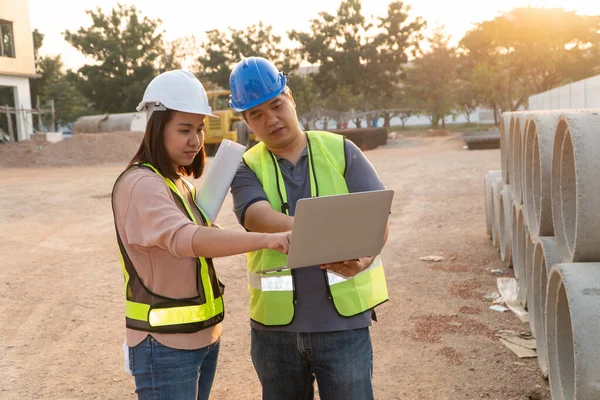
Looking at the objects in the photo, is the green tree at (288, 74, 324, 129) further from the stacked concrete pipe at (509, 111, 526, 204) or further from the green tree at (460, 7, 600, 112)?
the stacked concrete pipe at (509, 111, 526, 204)

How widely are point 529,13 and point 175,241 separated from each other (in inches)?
1671

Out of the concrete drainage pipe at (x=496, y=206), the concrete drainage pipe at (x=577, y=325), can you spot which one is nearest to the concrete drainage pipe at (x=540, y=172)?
the concrete drainage pipe at (x=577, y=325)

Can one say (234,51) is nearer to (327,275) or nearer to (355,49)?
(355,49)

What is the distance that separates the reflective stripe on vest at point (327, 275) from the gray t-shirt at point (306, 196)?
24 millimetres

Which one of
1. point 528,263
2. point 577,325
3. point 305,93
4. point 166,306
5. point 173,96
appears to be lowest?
point 528,263

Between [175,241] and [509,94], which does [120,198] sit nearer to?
[175,241]

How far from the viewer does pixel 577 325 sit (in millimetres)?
2326

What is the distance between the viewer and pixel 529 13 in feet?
132

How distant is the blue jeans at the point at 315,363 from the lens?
2377mm

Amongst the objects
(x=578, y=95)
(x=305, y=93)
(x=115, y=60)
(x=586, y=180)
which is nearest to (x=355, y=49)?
(x=305, y=93)

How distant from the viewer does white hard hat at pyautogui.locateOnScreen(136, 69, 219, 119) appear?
2.29 metres

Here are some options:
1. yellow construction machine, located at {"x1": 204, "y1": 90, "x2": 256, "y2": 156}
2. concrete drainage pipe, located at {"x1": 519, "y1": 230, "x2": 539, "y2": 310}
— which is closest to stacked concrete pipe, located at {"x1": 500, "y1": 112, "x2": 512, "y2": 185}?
concrete drainage pipe, located at {"x1": 519, "y1": 230, "x2": 539, "y2": 310}

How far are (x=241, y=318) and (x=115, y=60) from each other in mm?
45320

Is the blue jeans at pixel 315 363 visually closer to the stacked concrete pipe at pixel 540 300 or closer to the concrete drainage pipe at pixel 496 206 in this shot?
the stacked concrete pipe at pixel 540 300
